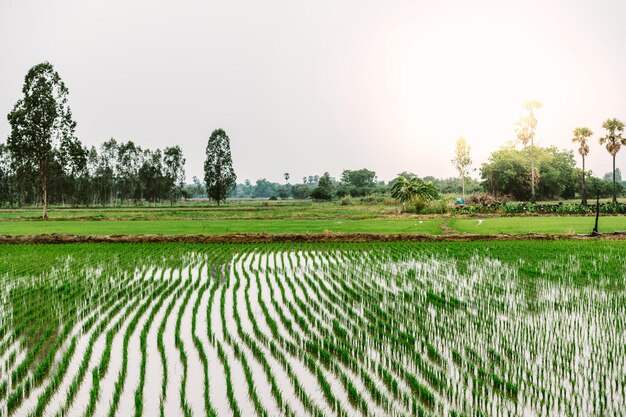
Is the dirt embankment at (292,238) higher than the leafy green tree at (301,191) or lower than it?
lower

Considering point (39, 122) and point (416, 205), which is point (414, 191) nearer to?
point (416, 205)

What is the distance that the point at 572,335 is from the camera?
6.44 metres

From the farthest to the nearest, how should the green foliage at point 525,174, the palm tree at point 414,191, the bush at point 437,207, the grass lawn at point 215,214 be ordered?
the green foliage at point 525,174 < the palm tree at point 414,191 < the bush at point 437,207 < the grass lawn at point 215,214

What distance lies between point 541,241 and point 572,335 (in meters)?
14.2

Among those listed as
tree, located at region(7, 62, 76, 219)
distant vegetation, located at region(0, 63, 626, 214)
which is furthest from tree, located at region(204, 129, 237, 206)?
tree, located at region(7, 62, 76, 219)

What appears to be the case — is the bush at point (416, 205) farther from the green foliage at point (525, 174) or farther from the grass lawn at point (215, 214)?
the green foliage at point (525, 174)

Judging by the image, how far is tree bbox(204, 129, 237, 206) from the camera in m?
64.7

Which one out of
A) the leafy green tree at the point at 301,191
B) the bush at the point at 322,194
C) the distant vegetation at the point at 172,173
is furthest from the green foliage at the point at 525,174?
the leafy green tree at the point at 301,191

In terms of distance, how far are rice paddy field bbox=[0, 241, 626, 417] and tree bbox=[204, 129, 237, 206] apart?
52.5 meters

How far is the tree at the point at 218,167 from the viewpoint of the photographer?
64688 mm

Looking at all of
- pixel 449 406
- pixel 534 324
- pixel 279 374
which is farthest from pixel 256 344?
pixel 534 324

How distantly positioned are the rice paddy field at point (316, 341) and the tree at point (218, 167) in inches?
2066

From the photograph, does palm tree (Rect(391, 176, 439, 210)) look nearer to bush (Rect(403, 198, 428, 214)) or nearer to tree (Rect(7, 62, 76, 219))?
bush (Rect(403, 198, 428, 214))

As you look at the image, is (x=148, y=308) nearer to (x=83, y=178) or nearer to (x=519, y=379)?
(x=519, y=379)
